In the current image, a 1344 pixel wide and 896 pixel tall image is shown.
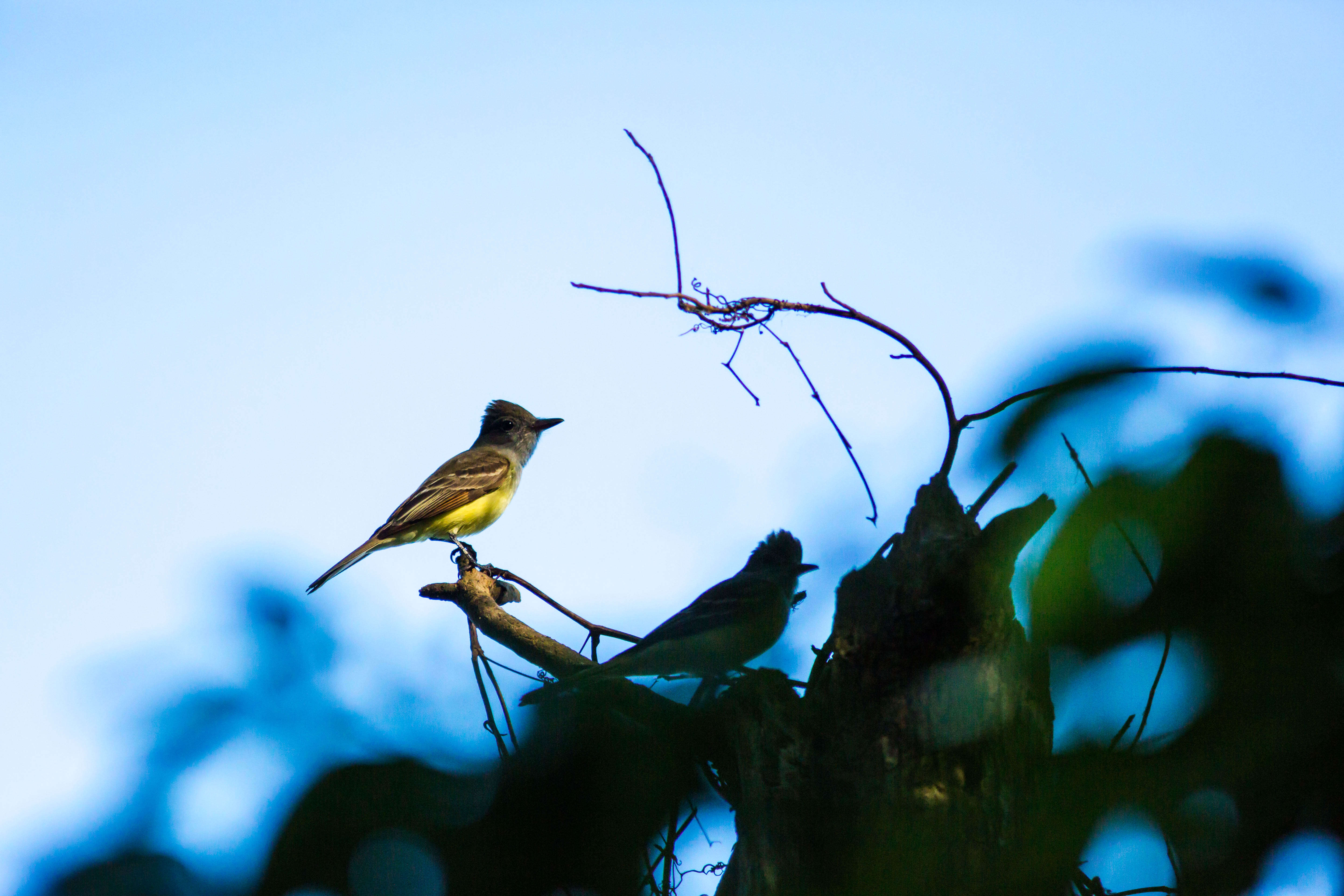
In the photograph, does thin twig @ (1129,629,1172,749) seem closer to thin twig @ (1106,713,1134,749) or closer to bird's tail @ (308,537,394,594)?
thin twig @ (1106,713,1134,749)

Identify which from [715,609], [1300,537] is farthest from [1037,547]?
[715,609]

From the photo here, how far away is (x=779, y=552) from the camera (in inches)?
219

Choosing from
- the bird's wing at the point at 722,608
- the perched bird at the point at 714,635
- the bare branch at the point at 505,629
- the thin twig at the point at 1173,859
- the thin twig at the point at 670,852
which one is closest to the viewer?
the thin twig at the point at 1173,859

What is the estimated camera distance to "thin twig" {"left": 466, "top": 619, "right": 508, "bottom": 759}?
61.3 inches

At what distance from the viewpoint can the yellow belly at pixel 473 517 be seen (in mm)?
9812

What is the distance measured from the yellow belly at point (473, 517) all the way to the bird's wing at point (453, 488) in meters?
0.05

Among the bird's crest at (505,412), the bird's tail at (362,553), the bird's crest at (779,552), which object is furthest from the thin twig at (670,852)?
the bird's crest at (505,412)

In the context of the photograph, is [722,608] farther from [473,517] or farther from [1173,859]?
[473,517]

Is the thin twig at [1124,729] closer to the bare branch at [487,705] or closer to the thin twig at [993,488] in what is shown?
the thin twig at [993,488]

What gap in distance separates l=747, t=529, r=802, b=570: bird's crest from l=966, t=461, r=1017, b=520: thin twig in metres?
3.75

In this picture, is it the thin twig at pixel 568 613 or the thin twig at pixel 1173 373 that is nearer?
the thin twig at pixel 1173 373

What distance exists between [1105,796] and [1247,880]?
13 cm

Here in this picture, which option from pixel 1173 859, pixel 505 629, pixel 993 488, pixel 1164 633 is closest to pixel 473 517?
pixel 505 629

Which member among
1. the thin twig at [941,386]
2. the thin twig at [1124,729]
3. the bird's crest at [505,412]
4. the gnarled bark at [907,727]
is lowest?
the thin twig at [1124,729]
